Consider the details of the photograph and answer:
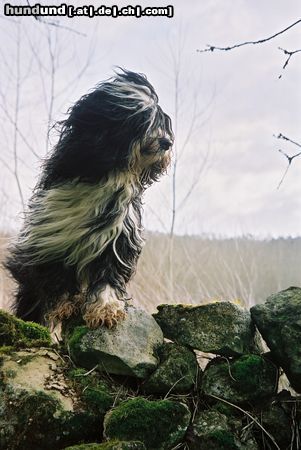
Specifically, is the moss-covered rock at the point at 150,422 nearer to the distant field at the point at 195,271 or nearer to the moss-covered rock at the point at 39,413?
the moss-covered rock at the point at 39,413

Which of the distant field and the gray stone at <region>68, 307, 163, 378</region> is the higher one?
the gray stone at <region>68, 307, 163, 378</region>

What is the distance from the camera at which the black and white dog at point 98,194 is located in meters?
3.71

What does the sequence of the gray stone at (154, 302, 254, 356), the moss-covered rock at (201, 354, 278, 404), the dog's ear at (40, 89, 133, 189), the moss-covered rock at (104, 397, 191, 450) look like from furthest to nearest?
the dog's ear at (40, 89, 133, 189), the gray stone at (154, 302, 254, 356), the moss-covered rock at (201, 354, 278, 404), the moss-covered rock at (104, 397, 191, 450)

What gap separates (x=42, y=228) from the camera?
4012 mm

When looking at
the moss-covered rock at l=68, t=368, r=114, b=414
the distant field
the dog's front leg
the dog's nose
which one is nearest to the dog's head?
the dog's nose

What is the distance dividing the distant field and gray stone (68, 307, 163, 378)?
132 inches

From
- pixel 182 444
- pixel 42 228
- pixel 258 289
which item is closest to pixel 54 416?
pixel 182 444

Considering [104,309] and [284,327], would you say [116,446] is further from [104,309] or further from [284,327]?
[284,327]

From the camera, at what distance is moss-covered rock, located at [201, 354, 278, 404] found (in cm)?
319

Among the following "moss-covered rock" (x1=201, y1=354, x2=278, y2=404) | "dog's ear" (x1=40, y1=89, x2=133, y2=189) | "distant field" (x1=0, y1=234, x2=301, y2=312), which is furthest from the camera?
"distant field" (x1=0, y1=234, x2=301, y2=312)

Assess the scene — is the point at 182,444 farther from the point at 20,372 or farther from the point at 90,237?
the point at 90,237

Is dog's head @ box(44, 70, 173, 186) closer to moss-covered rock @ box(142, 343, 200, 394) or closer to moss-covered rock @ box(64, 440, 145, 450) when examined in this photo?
moss-covered rock @ box(142, 343, 200, 394)

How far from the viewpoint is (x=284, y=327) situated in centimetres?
323

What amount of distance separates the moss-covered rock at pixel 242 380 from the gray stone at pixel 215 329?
3.8 inches
